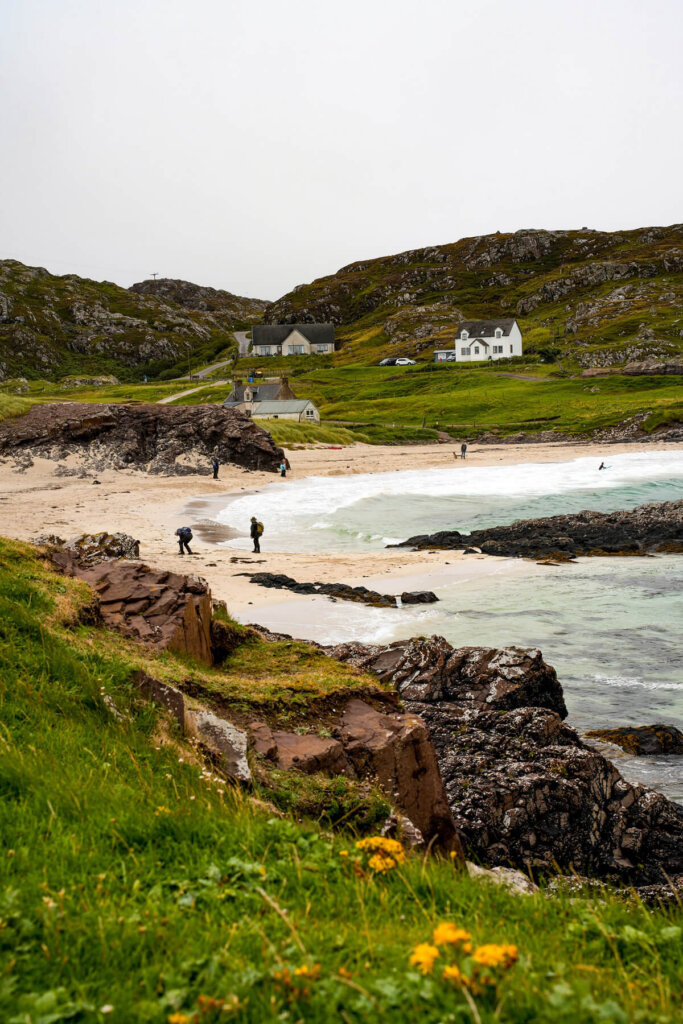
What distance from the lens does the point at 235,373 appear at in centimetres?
12731

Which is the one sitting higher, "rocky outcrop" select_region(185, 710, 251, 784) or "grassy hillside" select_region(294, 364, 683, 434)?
"grassy hillside" select_region(294, 364, 683, 434)

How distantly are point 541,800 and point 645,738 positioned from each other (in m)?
4.46

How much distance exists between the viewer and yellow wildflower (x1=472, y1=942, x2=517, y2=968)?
328 centimetres

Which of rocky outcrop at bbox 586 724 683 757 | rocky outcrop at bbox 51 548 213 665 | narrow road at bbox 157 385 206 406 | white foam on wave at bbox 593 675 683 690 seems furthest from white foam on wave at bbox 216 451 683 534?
narrow road at bbox 157 385 206 406

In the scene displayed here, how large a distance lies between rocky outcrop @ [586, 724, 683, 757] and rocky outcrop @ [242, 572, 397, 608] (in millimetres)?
9422

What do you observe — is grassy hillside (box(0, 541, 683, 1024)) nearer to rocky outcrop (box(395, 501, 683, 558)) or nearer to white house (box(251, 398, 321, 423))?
rocky outcrop (box(395, 501, 683, 558))

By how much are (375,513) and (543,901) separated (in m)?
37.0

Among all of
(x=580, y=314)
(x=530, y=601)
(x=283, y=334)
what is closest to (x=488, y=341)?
(x=580, y=314)

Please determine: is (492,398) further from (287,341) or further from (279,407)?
(287,341)

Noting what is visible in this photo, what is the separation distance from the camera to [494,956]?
10.8ft

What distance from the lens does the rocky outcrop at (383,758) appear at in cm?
755

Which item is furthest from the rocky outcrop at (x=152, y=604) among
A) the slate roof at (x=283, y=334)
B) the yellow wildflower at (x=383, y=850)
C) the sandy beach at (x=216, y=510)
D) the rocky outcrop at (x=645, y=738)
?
the slate roof at (x=283, y=334)

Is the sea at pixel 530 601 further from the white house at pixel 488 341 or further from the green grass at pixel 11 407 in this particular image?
the white house at pixel 488 341

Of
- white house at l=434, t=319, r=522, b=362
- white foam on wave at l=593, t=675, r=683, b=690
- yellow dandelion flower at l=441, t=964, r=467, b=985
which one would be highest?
white house at l=434, t=319, r=522, b=362
